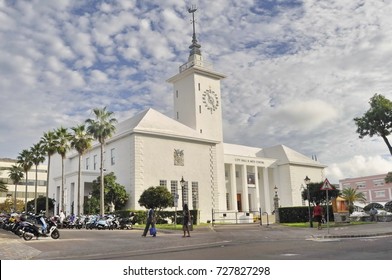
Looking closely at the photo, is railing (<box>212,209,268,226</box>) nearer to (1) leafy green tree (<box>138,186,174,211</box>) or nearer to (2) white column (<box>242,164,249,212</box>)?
(2) white column (<box>242,164,249,212</box>)

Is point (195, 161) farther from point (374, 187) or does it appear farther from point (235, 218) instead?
point (374, 187)

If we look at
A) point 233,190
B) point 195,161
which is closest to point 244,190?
point 233,190

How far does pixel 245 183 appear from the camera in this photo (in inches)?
2046

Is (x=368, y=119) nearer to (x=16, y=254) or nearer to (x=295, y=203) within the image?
(x=295, y=203)

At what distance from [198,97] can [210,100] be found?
196cm

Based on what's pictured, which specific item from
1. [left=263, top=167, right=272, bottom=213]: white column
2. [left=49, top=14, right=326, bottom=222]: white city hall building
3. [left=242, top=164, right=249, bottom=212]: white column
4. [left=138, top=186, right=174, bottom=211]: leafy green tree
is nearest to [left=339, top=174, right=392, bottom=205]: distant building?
[left=49, top=14, right=326, bottom=222]: white city hall building

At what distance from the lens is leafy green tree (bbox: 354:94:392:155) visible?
36.6 metres

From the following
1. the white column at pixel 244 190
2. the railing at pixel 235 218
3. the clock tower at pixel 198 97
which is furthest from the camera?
the white column at pixel 244 190

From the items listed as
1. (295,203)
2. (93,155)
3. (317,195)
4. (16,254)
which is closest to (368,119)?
(317,195)

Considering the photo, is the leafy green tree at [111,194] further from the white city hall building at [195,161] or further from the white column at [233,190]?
the white column at [233,190]

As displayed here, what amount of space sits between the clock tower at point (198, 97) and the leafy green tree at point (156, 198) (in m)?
13.0

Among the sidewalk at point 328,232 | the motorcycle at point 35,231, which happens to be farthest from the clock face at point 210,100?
the motorcycle at point 35,231

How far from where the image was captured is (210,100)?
48.3 meters

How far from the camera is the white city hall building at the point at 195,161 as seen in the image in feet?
124
